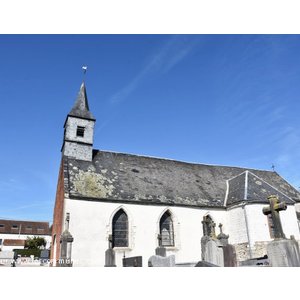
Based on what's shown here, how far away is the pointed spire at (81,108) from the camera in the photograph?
22245mm

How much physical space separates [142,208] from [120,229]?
2.03 metres

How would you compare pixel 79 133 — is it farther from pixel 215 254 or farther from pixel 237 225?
pixel 215 254

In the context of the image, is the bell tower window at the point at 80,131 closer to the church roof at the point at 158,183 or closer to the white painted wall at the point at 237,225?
the church roof at the point at 158,183

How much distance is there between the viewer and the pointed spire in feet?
73.0

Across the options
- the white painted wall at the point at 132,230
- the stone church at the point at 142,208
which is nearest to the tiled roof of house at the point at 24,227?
the stone church at the point at 142,208

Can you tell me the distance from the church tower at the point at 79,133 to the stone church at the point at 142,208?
75mm

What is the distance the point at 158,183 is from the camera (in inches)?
830

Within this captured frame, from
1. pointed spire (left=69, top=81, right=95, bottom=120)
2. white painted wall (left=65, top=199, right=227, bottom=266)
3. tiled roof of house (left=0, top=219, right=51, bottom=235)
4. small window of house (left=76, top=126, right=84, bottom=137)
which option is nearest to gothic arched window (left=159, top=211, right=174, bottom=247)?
white painted wall (left=65, top=199, right=227, bottom=266)

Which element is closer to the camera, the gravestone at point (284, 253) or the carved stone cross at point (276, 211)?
the gravestone at point (284, 253)

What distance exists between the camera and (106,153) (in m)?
22.9

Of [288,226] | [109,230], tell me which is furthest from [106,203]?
[288,226]

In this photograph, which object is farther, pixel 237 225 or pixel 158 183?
pixel 158 183

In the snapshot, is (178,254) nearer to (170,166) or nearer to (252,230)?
(252,230)

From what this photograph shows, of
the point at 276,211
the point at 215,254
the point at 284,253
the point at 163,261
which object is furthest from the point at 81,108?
the point at 284,253
